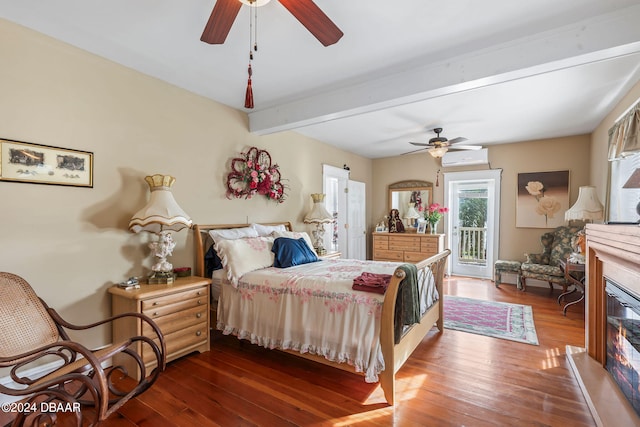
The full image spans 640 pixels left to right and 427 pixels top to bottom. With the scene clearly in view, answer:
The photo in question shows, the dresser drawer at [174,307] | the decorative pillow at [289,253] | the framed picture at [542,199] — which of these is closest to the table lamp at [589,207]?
the framed picture at [542,199]

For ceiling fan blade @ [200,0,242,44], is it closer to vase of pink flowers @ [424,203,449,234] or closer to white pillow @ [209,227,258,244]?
white pillow @ [209,227,258,244]

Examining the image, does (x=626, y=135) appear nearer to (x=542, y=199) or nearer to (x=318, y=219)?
(x=542, y=199)

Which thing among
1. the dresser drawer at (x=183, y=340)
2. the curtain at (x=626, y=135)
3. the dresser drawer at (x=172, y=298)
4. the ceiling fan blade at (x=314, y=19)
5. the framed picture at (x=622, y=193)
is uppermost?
the ceiling fan blade at (x=314, y=19)

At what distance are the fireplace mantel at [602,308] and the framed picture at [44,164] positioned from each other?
3.72 meters

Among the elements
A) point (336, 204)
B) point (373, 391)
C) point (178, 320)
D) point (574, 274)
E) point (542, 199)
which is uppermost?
point (542, 199)

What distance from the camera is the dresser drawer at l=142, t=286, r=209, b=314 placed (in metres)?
2.41

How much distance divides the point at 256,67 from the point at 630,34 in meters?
2.71

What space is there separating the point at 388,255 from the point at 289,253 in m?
3.44

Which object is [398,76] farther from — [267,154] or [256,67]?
[267,154]

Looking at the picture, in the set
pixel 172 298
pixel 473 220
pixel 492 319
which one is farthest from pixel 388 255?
pixel 172 298

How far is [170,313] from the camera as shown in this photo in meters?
2.56

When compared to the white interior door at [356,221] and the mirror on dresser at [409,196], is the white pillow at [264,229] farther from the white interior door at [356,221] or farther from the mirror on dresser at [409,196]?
the mirror on dresser at [409,196]

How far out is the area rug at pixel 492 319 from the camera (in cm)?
323

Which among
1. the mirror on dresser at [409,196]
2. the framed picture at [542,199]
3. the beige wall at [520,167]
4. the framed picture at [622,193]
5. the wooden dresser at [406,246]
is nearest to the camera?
the framed picture at [622,193]
